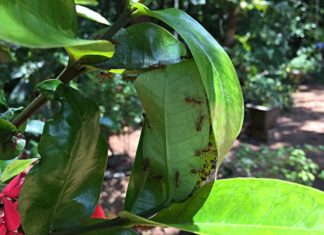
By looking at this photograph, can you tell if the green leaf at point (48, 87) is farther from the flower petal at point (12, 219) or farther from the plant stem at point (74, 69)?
the flower petal at point (12, 219)

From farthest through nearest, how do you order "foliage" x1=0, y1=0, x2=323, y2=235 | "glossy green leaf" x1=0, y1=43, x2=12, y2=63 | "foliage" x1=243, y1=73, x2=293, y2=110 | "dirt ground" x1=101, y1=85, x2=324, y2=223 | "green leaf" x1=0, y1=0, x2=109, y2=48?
1. "foliage" x1=243, y1=73, x2=293, y2=110
2. "dirt ground" x1=101, y1=85, x2=324, y2=223
3. "glossy green leaf" x1=0, y1=43, x2=12, y2=63
4. "foliage" x1=0, y1=0, x2=323, y2=235
5. "green leaf" x1=0, y1=0, x2=109, y2=48

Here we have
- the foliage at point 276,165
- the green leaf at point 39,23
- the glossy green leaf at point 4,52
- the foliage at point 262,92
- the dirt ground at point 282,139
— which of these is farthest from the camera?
the foliage at point 262,92

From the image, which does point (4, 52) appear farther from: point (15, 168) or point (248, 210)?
point (248, 210)

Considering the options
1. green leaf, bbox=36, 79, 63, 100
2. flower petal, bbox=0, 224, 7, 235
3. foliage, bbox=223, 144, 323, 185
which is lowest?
foliage, bbox=223, 144, 323, 185

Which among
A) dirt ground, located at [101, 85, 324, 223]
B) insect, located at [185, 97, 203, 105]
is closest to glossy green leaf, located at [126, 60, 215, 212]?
insect, located at [185, 97, 203, 105]

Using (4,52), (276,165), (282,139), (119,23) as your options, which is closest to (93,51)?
(119,23)

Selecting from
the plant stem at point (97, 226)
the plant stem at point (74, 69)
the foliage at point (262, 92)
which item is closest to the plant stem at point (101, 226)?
the plant stem at point (97, 226)

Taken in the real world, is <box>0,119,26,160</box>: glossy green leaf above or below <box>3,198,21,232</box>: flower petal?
above

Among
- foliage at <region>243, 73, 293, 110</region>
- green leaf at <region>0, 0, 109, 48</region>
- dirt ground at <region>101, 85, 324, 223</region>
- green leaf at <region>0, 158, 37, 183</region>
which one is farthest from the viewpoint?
foliage at <region>243, 73, 293, 110</region>

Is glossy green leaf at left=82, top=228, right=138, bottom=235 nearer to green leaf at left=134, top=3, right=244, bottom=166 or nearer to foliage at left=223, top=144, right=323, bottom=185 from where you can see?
green leaf at left=134, top=3, right=244, bottom=166
